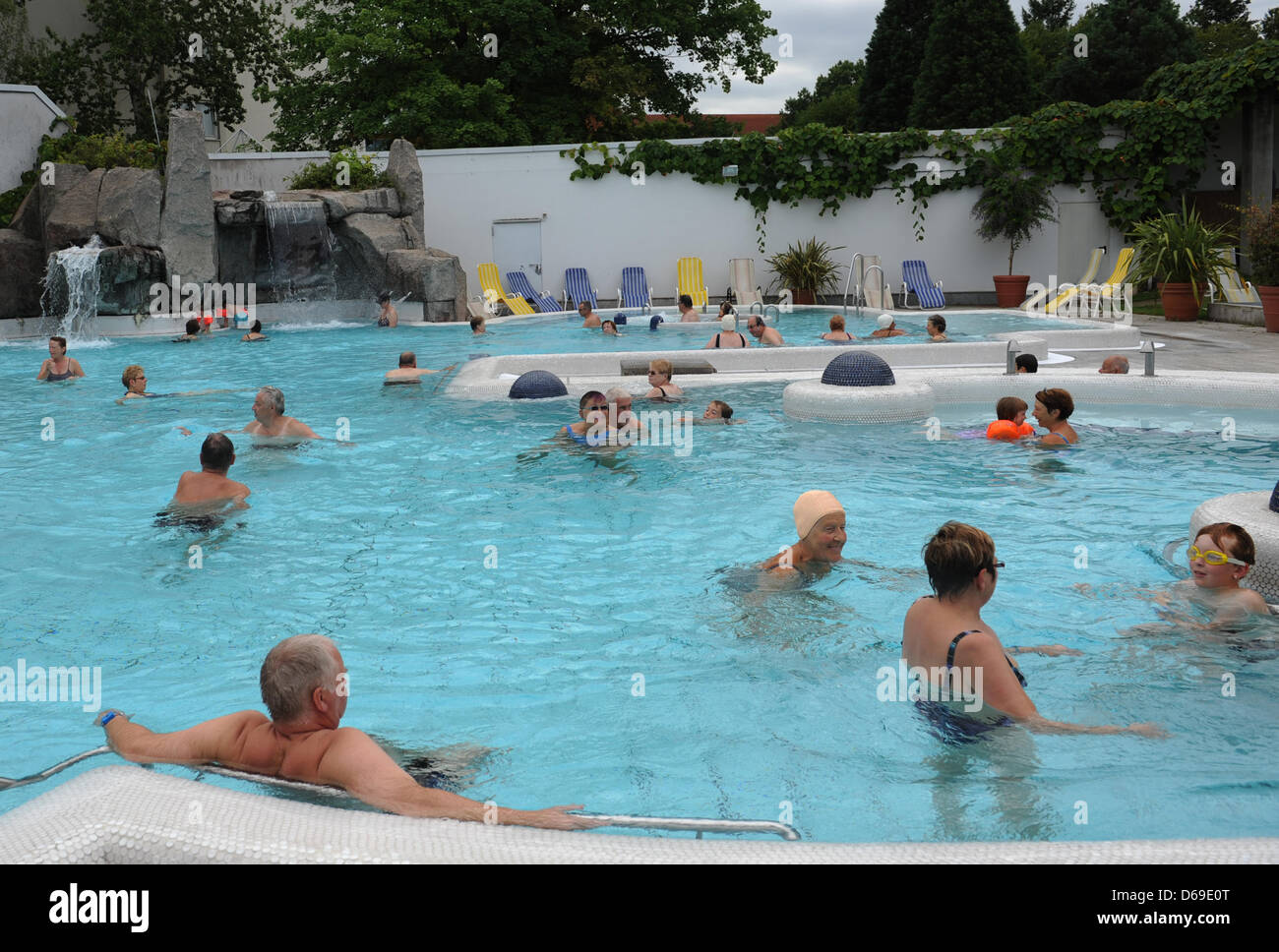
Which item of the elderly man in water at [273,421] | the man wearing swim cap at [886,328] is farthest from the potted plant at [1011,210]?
the elderly man in water at [273,421]

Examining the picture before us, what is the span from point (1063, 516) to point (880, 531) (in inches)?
51.1

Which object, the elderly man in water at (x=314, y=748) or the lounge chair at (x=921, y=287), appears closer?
the elderly man in water at (x=314, y=748)

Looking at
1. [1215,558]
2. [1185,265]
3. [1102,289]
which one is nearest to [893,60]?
[1102,289]

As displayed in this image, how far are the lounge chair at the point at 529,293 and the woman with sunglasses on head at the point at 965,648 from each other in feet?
61.5

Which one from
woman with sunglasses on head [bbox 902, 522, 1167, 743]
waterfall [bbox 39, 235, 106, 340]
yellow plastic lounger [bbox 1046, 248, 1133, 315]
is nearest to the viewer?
woman with sunglasses on head [bbox 902, 522, 1167, 743]

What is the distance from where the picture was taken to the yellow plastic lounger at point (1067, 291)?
19.0 metres

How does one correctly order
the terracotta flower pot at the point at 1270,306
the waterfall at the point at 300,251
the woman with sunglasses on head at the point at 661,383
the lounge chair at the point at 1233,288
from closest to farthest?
the woman with sunglasses on head at the point at 661,383 → the terracotta flower pot at the point at 1270,306 → the lounge chair at the point at 1233,288 → the waterfall at the point at 300,251

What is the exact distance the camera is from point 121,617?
612 cm

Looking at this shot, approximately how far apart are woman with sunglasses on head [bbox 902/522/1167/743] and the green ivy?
20.3 m

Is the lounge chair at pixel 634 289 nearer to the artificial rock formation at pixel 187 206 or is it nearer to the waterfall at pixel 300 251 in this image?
the waterfall at pixel 300 251

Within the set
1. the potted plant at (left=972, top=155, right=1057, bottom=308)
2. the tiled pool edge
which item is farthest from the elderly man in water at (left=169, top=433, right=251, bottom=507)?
the potted plant at (left=972, top=155, right=1057, bottom=308)

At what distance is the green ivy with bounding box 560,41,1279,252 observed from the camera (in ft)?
71.2

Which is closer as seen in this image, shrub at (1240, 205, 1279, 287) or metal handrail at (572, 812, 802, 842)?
metal handrail at (572, 812, 802, 842)

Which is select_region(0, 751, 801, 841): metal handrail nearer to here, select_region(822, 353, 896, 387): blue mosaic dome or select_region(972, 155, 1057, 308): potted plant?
select_region(822, 353, 896, 387): blue mosaic dome
